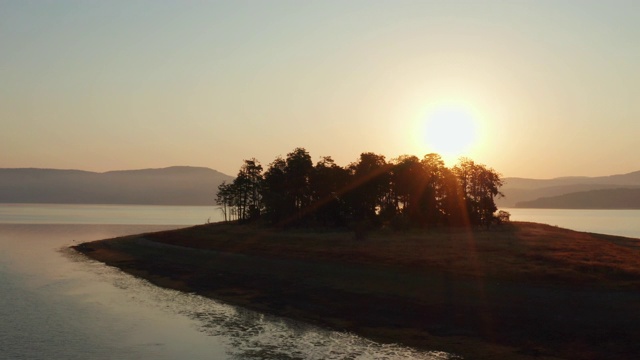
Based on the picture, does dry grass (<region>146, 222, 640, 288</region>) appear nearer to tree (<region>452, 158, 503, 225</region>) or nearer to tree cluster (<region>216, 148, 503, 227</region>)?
tree cluster (<region>216, 148, 503, 227</region>)

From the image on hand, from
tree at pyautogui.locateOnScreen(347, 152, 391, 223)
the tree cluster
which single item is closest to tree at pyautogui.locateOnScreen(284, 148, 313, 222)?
the tree cluster

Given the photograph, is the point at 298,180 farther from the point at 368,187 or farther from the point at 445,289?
the point at 445,289

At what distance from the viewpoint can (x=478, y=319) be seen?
30734 millimetres

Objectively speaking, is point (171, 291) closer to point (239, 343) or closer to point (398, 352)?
point (239, 343)

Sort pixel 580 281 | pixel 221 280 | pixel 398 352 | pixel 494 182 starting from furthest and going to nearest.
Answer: pixel 494 182
pixel 221 280
pixel 580 281
pixel 398 352

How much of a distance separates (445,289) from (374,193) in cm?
7611

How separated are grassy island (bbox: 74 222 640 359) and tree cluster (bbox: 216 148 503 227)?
37.0 m

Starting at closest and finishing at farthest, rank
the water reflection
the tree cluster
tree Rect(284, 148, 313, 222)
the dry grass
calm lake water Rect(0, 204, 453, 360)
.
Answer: the water reflection → calm lake water Rect(0, 204, 453, 360) → the dry grass → the tree cluster → tree Rect(284, 148, 313, 222)

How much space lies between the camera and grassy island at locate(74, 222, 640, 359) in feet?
88.9

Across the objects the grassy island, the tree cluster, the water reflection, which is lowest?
the water reflection

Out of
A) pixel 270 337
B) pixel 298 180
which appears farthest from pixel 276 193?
pixel 270 337

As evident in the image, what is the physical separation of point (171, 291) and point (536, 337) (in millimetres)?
30054

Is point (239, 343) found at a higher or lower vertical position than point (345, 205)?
lower

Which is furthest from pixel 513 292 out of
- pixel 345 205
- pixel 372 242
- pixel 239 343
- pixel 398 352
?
pixel 345 205
